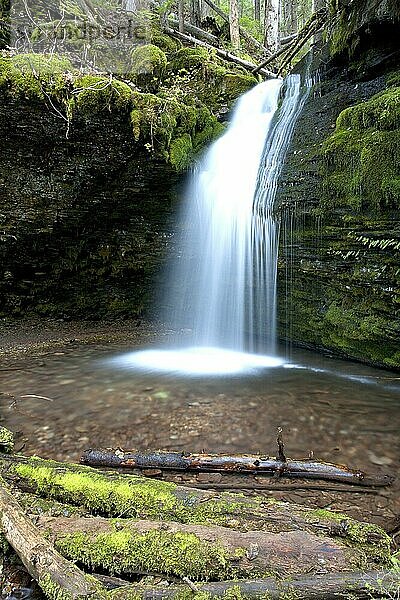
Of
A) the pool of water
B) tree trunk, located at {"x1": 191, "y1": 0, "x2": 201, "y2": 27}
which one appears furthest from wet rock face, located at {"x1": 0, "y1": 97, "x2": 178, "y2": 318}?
tree trunk, located at {"x1": 191, "y1": 0, "x2": 201, "y2": 27}

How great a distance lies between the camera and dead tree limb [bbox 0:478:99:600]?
1435 mm

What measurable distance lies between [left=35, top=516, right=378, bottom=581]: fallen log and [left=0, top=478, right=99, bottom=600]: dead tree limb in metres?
0.15

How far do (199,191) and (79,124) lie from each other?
2670 mm

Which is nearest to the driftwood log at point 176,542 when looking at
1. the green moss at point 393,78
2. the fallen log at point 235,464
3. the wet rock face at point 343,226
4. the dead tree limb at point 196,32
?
the fallen log at point 235,464

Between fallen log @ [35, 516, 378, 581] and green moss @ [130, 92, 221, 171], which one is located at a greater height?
green moss @ [130, 92, 221, 171]

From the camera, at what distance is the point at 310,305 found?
6.79 metres

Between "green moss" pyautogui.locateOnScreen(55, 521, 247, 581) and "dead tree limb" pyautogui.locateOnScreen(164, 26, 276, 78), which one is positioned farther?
"dead tree limb" pyautogui.locateOnScreen(164, 26, 276, 78)

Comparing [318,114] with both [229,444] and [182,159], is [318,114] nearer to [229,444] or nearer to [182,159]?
[182,159]

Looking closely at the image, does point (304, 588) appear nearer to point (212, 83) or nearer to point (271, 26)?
point (212, 83)

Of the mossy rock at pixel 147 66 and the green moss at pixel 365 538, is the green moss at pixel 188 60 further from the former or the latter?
the green moss at pixel 365 538

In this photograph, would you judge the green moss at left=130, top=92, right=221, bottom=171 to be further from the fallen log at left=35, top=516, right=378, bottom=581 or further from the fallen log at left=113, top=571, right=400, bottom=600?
the fallen log at left=113, top=571, right=400, bottom=600

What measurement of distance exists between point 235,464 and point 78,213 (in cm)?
679

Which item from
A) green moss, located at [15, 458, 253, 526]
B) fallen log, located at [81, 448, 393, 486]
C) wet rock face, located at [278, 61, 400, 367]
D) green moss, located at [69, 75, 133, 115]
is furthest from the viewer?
green moss, located at [69, 75, 133, 115]

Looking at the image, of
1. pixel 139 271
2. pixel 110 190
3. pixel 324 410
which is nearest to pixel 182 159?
pixel 110 190
